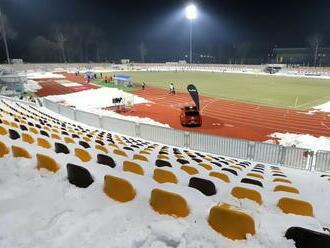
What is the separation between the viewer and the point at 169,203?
13.4 feet

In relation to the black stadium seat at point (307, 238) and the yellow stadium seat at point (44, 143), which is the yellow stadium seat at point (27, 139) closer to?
the yellow stadium seat at point (44, 143)

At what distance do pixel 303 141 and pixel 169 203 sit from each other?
15.8m

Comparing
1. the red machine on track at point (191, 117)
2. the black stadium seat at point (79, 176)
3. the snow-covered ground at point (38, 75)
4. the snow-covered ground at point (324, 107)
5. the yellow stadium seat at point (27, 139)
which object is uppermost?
the black stadium seat at point (79, 176)

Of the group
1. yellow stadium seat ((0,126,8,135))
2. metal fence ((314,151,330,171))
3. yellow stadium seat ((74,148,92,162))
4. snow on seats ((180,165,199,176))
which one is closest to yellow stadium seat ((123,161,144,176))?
yellow stadium seat ((74,148,92,162))

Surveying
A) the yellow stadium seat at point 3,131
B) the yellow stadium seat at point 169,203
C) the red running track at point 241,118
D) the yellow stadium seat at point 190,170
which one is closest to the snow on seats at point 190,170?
the yellow stadium seat at point 190,170

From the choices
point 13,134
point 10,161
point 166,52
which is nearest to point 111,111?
point 13,134

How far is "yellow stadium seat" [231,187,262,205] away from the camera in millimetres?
5044

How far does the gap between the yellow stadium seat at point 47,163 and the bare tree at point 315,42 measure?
94585mm

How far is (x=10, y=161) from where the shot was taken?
5.81 metres

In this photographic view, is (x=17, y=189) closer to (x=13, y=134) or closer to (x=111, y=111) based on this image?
(x=13, y=134)

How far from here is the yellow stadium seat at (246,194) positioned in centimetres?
504

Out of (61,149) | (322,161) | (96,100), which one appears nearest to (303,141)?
(322,161)

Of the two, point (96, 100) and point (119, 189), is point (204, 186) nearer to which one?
point (119, 189)

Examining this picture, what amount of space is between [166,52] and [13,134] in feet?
375
